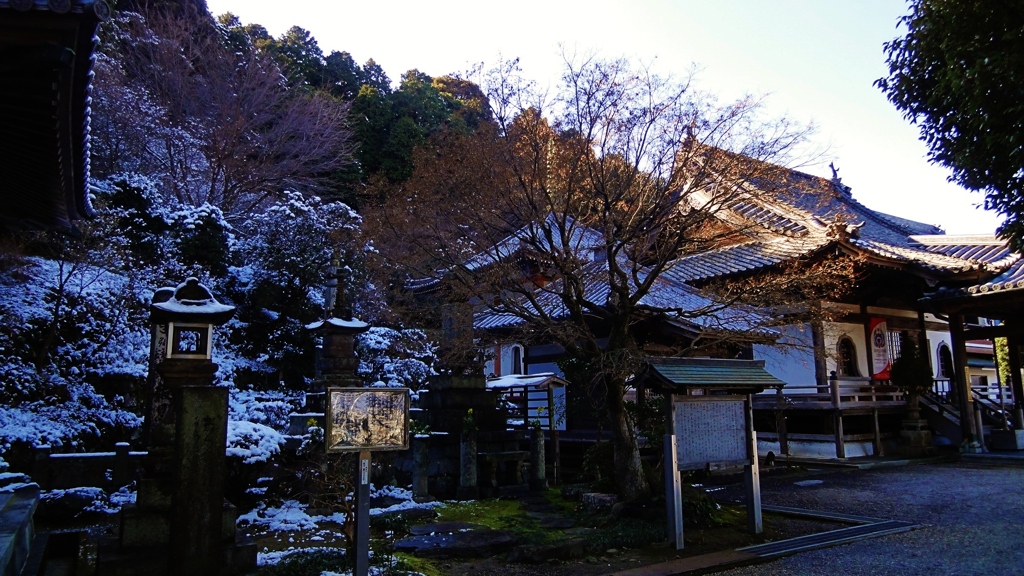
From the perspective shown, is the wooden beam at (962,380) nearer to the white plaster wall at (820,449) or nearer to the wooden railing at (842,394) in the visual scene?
the wooden railing at (842,394)

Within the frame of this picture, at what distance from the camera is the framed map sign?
5.01 meters

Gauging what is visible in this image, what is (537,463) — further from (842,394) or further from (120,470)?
(842,394)

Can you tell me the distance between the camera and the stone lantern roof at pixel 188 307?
7.41 meters

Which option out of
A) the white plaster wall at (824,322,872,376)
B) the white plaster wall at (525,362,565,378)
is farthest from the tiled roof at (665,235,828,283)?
the white plaster wall at (525,362,565,378)

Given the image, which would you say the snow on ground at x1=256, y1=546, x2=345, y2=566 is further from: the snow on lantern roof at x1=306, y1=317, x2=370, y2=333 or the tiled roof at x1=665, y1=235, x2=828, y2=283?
the tiled roof at x1=665, y1=235, x2=828, y2=283

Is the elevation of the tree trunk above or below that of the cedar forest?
below

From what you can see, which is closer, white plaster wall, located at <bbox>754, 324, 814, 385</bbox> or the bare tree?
the bare tree

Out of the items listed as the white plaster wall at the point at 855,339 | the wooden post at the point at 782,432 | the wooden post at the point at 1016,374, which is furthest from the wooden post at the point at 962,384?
the wooden post at the point at 782,432

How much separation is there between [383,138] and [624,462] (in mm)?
23673

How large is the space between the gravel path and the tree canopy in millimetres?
3522

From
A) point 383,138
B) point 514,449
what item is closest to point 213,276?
point 514,449

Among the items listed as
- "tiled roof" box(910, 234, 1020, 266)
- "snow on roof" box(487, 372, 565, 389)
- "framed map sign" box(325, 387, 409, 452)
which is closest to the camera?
"framed map sign" box(325, 387, 409, 452)

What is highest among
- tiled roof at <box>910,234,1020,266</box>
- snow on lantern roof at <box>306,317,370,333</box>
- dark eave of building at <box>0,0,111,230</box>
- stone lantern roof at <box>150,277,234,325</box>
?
tiled roof at <box>910,234,1020,266</box>

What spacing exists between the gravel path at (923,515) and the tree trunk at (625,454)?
232 cm
